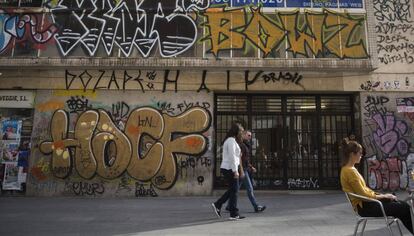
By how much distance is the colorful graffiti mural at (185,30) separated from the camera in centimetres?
1338

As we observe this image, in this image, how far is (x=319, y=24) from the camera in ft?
44.6

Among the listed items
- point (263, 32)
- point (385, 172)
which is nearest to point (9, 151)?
point (263, 32)

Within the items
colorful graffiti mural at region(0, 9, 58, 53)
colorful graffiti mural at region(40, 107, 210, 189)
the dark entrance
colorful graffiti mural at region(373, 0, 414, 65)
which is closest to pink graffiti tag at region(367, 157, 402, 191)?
the dark entrance

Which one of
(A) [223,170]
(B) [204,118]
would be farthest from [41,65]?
(A) [223,170]

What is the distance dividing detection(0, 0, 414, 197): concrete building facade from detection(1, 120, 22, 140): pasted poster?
0.17 ft

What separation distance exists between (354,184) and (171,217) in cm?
469

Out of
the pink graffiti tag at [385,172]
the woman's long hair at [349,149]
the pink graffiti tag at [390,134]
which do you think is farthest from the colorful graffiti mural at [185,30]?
the woman's long hair at [349,149]

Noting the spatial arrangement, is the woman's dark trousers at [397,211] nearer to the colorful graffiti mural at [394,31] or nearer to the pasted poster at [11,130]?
the colorful graffiti mural at [394,31]

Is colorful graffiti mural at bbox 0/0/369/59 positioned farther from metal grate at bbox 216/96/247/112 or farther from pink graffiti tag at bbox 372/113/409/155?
pink graffiti tag at bbox 372/113/409/155

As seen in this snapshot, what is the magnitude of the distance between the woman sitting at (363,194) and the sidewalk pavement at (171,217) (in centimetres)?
189

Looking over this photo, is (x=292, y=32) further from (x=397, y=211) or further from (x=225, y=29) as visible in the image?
(x=397, y=211)

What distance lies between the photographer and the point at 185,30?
13.5m

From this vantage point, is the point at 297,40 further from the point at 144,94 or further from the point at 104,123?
the point at 104,123

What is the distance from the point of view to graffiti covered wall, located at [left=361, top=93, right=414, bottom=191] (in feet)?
43.0
